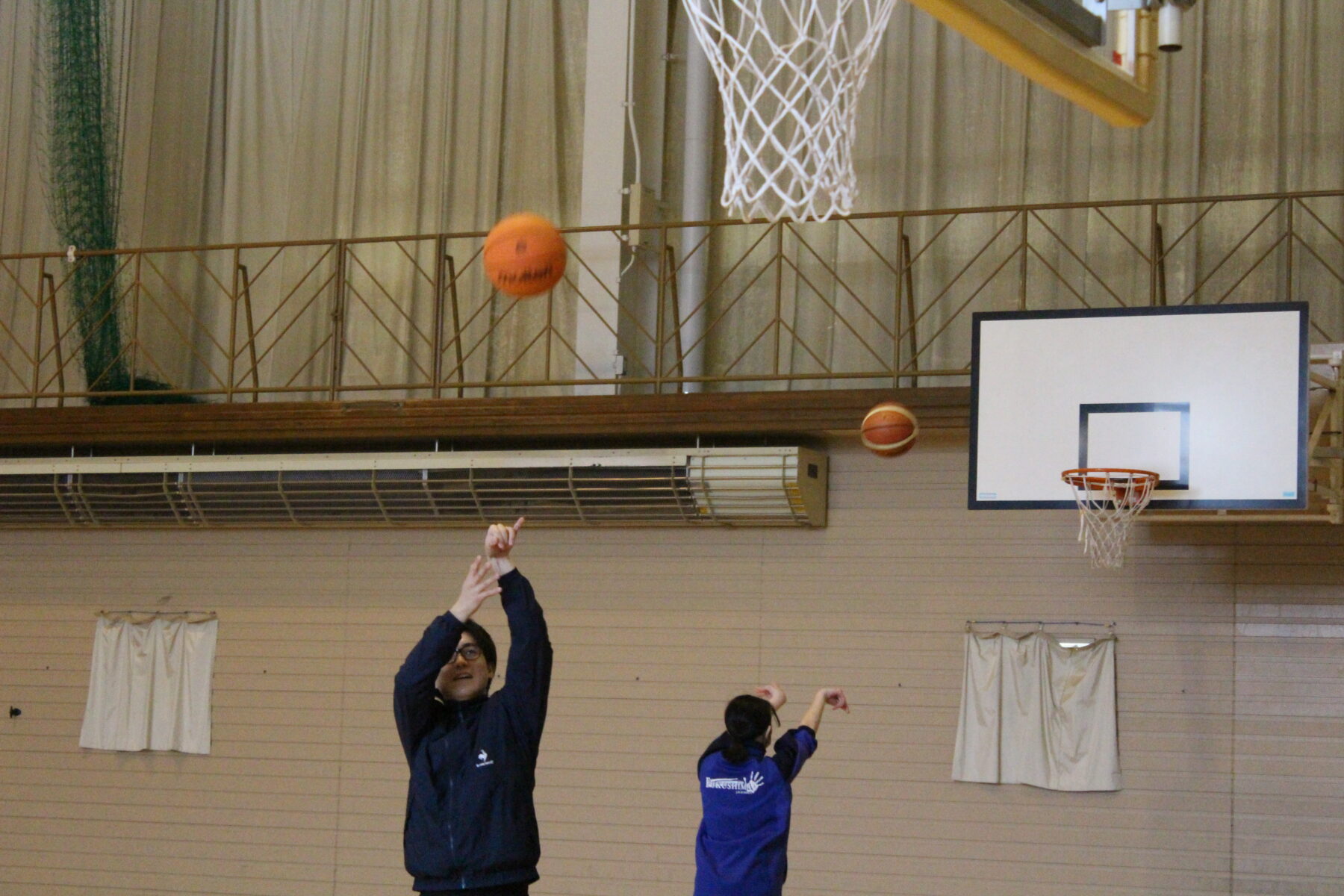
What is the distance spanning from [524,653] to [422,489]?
6190 millimetres

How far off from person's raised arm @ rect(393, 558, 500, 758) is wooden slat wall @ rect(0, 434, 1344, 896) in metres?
5.89

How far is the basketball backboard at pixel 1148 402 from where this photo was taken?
7523 millimetres

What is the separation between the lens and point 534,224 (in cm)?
769

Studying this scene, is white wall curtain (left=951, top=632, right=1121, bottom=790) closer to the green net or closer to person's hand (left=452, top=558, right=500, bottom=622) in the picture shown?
person's hand (left=452, top=558, right=500, bottom=622)

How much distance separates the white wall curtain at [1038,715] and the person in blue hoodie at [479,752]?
5694mm

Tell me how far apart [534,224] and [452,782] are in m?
3.66

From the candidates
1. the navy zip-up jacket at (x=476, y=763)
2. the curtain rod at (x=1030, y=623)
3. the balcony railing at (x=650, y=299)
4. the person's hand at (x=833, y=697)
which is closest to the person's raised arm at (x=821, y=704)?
the person's hand at (x=833, y=697)

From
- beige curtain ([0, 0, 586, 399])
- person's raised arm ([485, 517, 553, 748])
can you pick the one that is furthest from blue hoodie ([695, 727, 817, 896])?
beige curtain ([0, 0, 586, 399])

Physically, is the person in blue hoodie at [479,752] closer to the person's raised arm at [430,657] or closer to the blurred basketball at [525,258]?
the person's raised arm at [430,657]

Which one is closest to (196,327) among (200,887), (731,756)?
(200,887)

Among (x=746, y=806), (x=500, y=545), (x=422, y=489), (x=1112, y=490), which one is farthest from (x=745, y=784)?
(x=422, y=489)

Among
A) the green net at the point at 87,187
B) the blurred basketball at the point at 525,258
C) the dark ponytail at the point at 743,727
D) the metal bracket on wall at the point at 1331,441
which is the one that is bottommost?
the dark ponytail at the point at 743,727

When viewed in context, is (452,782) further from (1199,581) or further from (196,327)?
(196,327)

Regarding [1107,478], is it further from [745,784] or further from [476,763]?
[476,763]
